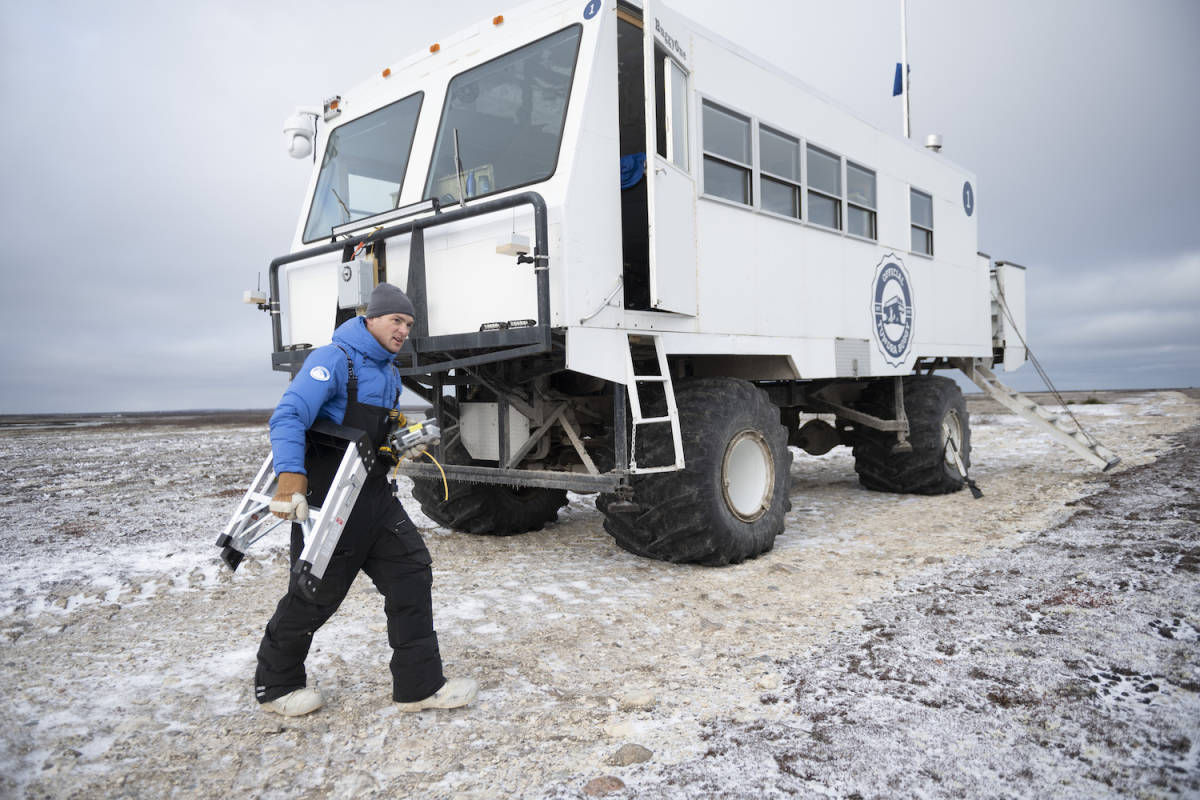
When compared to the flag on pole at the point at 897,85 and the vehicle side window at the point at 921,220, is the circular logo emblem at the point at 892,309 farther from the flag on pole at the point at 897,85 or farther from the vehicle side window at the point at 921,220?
the flag on pole at the point at 897,85

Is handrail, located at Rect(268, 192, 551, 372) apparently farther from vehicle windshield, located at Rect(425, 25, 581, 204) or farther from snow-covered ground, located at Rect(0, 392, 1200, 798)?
snow-covered ground, located at Rect(0, 392, 1200, 798)

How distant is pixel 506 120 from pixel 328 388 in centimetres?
284

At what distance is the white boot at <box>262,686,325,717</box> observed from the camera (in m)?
3.23

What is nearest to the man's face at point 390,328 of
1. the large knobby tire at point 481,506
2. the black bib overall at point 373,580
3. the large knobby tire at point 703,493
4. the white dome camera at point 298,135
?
the black bib overall at point 373,580

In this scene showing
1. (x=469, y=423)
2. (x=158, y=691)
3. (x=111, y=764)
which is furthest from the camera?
(x=469, y=423)

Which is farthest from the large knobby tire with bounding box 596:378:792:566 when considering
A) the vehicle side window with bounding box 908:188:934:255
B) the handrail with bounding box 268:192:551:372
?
the vehicle side window with bounding box 908:188:934:255

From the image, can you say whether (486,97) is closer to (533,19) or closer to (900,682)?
(533,19)

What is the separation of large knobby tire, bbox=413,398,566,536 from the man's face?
3358 millimetres

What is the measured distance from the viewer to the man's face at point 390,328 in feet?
10.9

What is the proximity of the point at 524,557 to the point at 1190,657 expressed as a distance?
4229mm

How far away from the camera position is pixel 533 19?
5258 mm

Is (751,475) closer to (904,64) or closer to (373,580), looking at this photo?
(373,580)

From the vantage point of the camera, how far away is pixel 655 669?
3.74 metres

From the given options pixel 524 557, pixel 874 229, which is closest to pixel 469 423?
pixel 524 557
